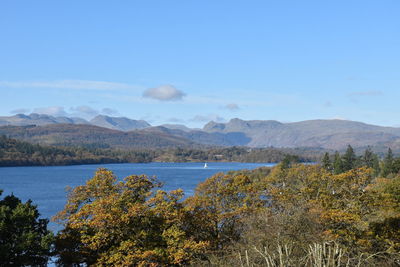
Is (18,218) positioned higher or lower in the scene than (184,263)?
higher

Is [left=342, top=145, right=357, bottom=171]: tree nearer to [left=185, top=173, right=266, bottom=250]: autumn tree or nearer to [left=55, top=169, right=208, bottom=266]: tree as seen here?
[left=185, top=173, right=266, bottom=250]: autumn tree

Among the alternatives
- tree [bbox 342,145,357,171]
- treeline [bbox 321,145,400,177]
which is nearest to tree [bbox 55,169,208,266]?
treeline [bbox 321,145,400,177]

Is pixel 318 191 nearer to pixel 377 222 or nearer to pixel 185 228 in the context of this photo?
pixel 377 222

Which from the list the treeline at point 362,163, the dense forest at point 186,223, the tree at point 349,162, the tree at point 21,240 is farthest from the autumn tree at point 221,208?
the tree at point 349,162

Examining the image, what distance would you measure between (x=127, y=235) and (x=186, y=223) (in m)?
3.89

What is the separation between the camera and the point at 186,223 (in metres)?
27.8

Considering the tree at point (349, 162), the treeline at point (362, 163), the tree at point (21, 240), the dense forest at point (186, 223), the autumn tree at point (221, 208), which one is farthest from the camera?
the tree at point (349, 162)

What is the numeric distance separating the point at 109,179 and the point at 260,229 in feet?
34.4

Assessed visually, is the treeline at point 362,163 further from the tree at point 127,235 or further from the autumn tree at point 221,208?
the tree at point 127,235

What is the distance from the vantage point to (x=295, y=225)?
23.9 m

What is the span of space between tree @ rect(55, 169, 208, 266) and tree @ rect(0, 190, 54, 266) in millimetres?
1981

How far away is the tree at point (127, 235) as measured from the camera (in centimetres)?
2419

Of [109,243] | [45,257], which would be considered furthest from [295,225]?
[45,257]

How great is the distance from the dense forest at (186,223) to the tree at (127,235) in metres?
0.05
